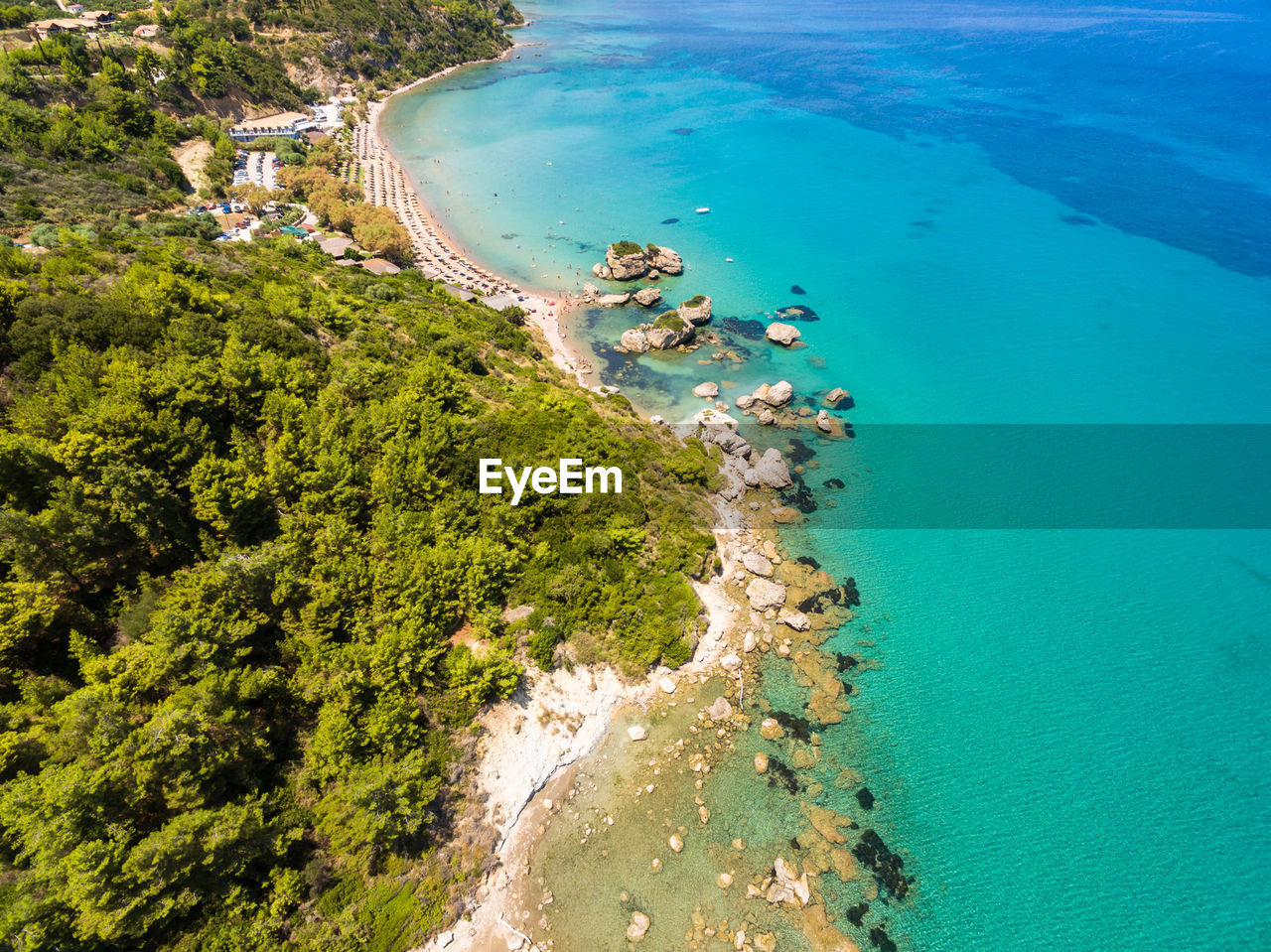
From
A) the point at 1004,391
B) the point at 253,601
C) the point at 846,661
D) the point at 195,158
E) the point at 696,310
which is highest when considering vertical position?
the point at 195,158

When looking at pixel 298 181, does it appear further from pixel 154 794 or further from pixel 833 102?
pixel 833 102

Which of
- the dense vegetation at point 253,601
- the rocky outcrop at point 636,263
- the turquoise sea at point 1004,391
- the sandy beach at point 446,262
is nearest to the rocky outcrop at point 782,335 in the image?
the turquoise sea at point 1004,391

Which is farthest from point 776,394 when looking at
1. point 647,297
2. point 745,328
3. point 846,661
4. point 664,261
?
point 664,261

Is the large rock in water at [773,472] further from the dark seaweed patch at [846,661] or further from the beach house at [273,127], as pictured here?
the beach house at [273,127]

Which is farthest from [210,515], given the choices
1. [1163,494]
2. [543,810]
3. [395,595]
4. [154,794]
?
[1163,494]

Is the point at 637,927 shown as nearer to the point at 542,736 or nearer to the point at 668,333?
the point at 542,736

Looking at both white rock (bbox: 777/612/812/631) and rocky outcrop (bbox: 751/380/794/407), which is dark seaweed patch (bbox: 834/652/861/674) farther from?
rocky outcrop (bbox: 751/380/794/407)

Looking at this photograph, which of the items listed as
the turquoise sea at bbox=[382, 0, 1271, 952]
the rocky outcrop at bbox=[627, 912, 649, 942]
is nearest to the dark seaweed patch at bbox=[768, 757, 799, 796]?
the turquoise sea at bbox=[382, 0, 1271, 952]
